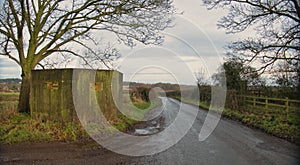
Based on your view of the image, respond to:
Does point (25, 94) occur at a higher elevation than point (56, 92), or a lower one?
lower

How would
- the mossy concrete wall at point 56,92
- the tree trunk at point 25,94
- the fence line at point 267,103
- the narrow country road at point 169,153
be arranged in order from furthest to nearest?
the fence line at point 267,103 → the tree trunk at point 25,94 → the mossy concrete wall at point 56,92 → the narrow country road at point 169,153

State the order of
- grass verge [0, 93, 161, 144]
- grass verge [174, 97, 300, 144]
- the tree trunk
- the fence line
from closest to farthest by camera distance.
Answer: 1. grass verge [0, 93, 161, 144]
2. grass verge [174, 97, 300, 144]
3. the tree trunk
4. the fence line

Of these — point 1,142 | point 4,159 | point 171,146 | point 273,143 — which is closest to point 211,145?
point 171,146

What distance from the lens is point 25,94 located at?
430 inches

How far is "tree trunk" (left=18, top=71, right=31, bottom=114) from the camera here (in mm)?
10828

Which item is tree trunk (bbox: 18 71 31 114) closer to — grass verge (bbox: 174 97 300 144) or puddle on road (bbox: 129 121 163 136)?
puddle on road (bbox: 129 121 163 136)

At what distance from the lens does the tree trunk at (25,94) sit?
10.8 metres

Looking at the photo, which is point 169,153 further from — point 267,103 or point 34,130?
point 267,103

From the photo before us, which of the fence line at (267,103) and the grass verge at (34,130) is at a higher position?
the fence line at (267,103)

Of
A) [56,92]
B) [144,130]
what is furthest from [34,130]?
[144,130]

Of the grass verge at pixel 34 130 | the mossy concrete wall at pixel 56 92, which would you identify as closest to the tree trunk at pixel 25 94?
the grass verge at pixel 34 130

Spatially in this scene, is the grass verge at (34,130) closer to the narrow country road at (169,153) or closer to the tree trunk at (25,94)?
the tree trunk at (25,94)

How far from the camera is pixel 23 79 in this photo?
427 inches

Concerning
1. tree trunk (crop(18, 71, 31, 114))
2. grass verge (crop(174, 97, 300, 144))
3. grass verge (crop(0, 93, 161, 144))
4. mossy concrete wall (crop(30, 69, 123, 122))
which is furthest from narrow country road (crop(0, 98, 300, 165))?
tree trunk (crop(18, 71, 31, 114))
